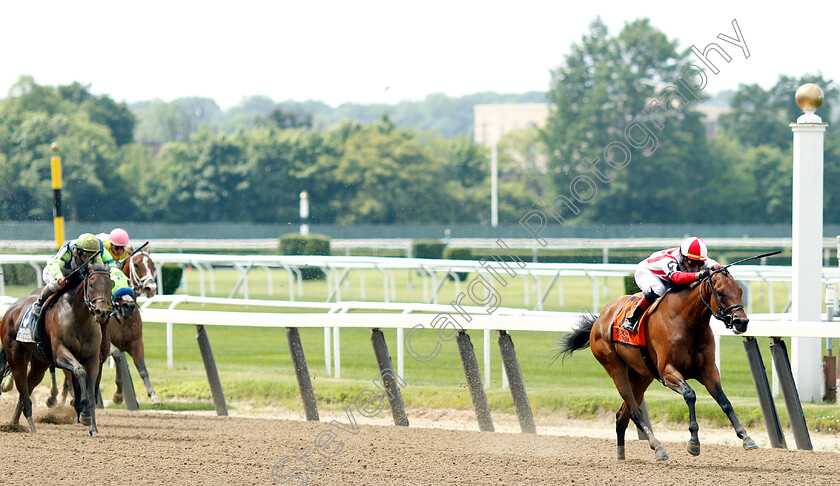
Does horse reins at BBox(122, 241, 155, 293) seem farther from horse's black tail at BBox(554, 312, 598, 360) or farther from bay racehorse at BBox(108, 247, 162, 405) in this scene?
horse's black tail at BBox(554, 312, 598, 360)

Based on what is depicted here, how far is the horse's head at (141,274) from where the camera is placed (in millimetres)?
6395

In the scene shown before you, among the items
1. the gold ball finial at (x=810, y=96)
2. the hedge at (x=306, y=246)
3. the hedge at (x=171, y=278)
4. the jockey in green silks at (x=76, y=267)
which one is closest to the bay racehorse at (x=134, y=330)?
the jockey in green silks at (x=76, y=267)

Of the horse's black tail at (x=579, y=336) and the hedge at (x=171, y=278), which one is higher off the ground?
the horse's black tail at (x=579, y=336)

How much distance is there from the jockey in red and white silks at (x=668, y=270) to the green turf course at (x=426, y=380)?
1.24 meters

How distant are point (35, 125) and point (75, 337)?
2799 cm

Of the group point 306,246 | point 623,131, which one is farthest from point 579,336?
point 623,131

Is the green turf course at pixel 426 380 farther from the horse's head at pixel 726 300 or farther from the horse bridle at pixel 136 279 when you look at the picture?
the horse's head at pixel 726 300

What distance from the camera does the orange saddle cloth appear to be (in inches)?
179

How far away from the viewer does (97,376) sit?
578cm

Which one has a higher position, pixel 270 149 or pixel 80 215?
pixel 270 149

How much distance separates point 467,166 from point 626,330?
105ft

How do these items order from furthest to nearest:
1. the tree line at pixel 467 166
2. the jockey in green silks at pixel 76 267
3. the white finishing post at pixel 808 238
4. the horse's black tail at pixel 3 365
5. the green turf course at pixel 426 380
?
the tree line at pixel 467 166 → the horse's black tail at pixel 3 365 → the green turf course at pixel 426 380 → the white finishing post at pixel 808 238 → the jockey in green silks at pixel 76 267

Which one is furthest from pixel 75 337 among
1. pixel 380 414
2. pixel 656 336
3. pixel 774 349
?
pixel 774 349

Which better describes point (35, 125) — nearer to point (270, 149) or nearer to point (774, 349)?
point (270, 149)
